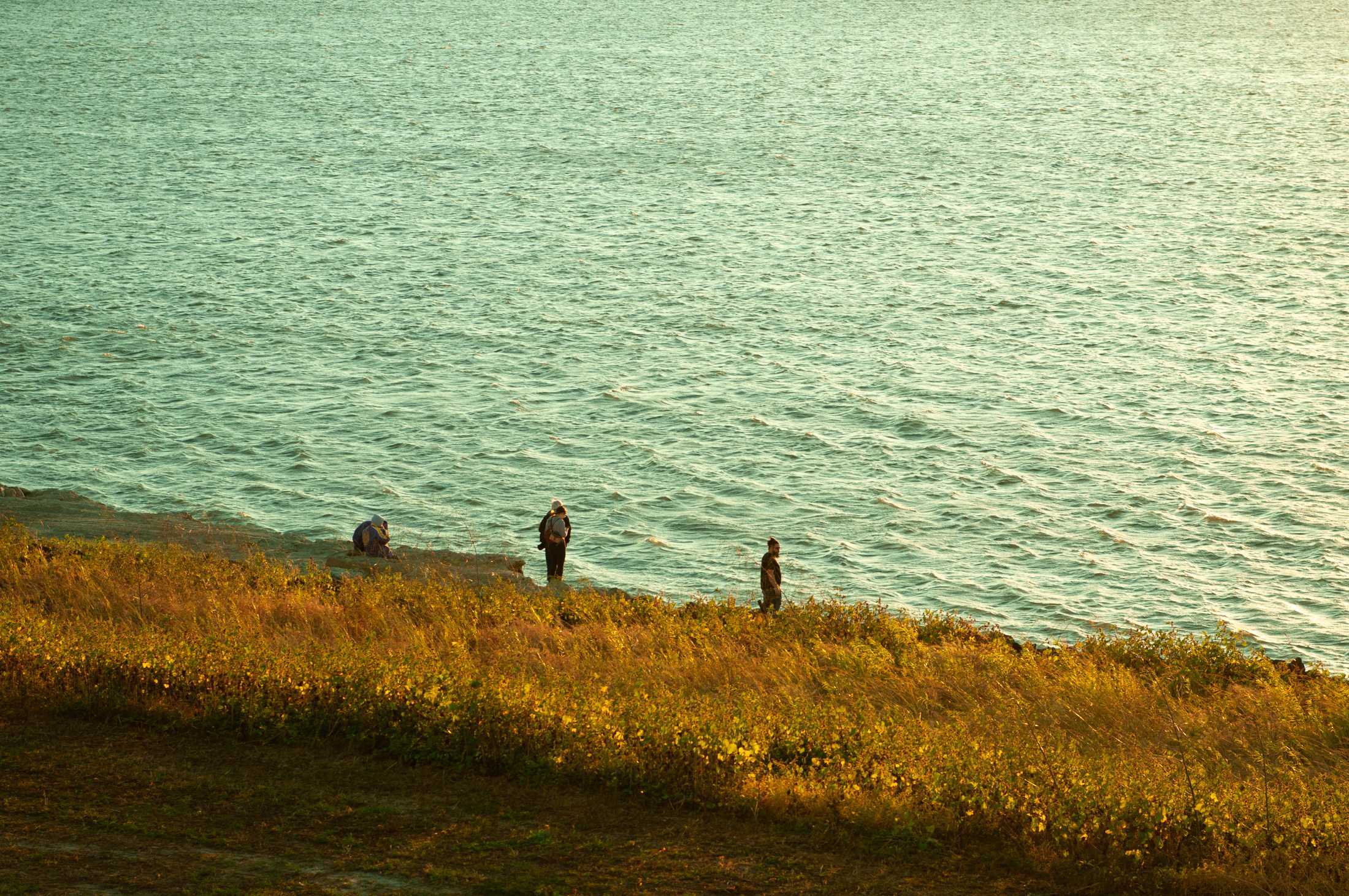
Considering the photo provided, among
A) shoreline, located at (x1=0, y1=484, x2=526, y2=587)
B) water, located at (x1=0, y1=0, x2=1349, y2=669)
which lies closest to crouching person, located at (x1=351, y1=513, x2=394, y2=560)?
shoreline, located at (x1=0, y1=484, x2=526, y2=587)

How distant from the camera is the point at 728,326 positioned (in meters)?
43.3

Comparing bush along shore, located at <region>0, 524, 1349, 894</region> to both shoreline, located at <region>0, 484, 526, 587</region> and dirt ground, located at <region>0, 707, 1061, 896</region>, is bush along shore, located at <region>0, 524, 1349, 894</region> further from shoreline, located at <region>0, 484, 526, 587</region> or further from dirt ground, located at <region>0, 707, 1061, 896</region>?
shoreline, located at <region>0, 484, 526, 587</region>

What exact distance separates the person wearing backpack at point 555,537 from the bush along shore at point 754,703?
3388mm

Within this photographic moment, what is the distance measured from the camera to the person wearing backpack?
882 inches

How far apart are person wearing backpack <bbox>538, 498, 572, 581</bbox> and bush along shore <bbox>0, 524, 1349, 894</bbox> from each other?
339cm

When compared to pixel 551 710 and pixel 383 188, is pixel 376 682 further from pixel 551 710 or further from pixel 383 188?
pixel 383 188

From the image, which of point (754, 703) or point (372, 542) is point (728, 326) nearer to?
point (372, 542)

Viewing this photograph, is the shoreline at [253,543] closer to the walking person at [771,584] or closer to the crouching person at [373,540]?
the crouching person at [373,540]

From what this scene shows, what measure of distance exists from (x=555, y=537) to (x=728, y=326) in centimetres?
2191

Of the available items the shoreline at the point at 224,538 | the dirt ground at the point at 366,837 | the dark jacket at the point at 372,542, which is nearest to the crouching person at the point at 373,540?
the dark jacket at the point at 372,542

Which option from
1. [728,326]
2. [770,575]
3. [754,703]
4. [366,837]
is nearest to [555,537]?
[770,575]

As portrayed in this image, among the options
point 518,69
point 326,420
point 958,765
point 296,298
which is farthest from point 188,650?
point 518,69

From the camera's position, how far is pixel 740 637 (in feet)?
58.4

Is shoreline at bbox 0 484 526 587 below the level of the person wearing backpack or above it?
below
